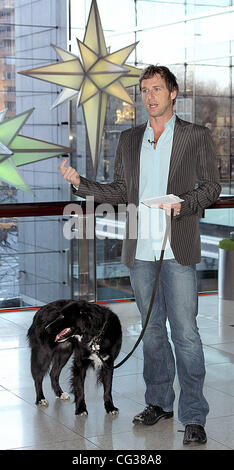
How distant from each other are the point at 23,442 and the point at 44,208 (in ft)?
9.52

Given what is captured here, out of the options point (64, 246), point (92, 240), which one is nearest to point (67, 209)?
point (92, 240)

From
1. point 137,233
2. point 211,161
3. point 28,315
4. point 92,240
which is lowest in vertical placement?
point 28,315

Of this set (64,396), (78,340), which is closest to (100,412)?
(64,396)

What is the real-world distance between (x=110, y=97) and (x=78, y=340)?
1898 cm

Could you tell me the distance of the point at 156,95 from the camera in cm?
366

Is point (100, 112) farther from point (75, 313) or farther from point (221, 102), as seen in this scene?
point (221, 102)

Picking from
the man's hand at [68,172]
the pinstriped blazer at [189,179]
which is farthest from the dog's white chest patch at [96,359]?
the man's hand at [68,172]

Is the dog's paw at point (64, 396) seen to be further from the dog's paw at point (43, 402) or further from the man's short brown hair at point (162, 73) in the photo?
the man's short brown hair at point (162, 73)

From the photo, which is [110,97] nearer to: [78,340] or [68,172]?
[78,340]

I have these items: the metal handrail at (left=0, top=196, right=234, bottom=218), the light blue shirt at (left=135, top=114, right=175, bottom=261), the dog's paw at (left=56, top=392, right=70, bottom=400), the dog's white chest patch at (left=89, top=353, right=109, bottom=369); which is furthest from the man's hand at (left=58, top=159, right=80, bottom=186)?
the metal handrail at (left=0, top=196, right=234, bottom=218)

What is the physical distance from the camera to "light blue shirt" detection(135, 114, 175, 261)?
371cm

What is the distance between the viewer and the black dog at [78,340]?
3.96 m

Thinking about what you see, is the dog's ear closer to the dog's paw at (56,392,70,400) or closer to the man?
the man

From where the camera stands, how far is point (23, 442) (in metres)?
3.72
